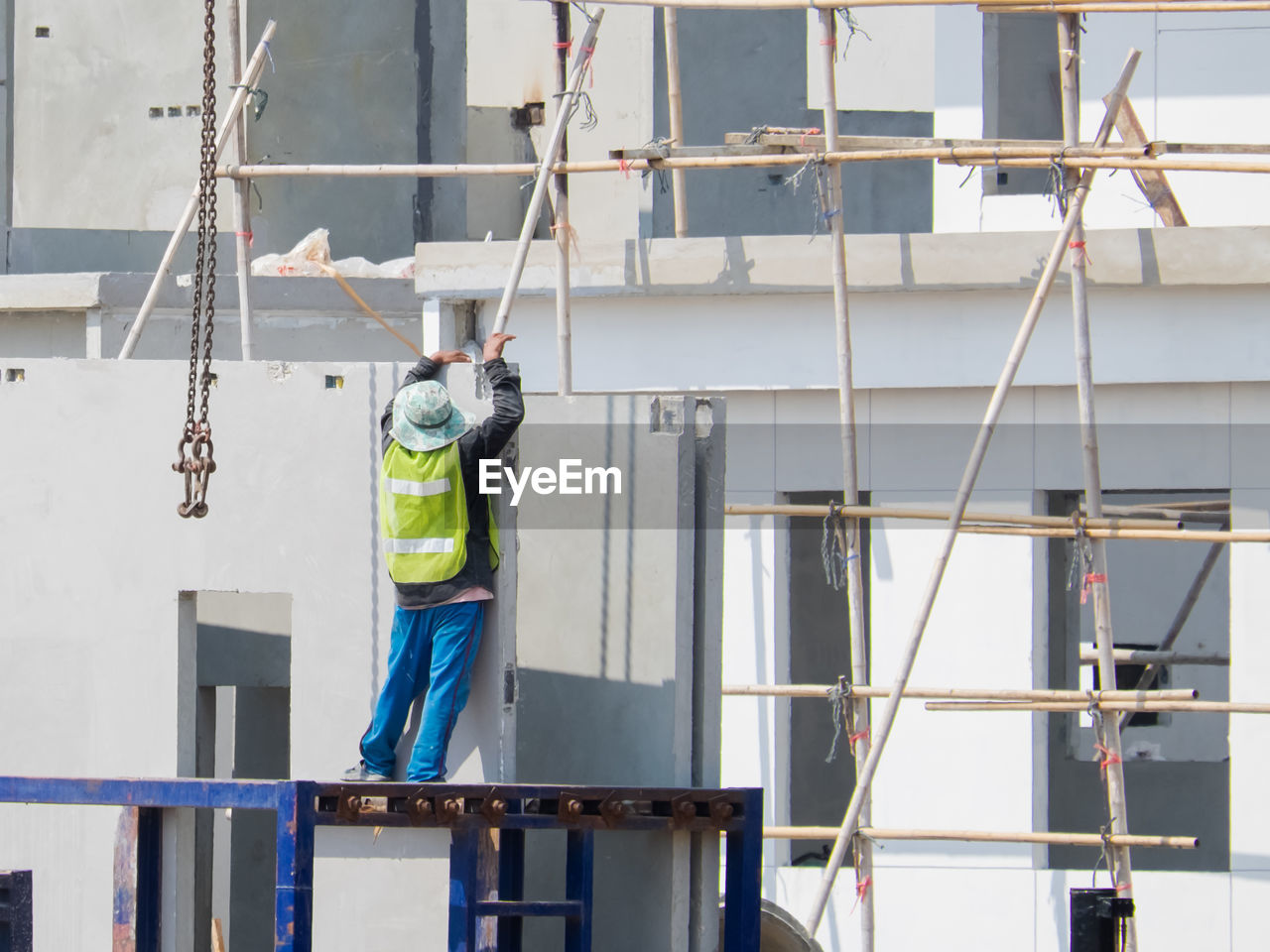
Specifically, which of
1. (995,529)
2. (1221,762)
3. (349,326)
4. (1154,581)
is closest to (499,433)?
(995,529)

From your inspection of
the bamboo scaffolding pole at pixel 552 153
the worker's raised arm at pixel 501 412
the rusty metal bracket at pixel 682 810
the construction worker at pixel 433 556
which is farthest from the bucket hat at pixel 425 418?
the bamboo scaffolding pole at pixel 552 153

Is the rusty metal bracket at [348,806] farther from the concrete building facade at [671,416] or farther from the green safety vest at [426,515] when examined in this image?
the green safety vest at [426,515]

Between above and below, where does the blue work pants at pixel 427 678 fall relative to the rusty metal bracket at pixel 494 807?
above

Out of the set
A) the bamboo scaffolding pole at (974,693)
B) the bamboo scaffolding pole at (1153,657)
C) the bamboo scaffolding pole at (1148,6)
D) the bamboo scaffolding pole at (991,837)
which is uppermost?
the bamboo scaffolding pole at (1148,6)

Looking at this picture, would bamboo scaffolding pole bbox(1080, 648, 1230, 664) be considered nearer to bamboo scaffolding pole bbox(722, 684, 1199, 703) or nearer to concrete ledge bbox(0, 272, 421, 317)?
bamboo scaffolding pole bbox(722, 684, 1199, 703)

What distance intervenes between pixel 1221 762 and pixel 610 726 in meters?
8.26

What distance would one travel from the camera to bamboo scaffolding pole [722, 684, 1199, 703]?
9664mm

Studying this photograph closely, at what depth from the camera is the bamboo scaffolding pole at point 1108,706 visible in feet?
31.7

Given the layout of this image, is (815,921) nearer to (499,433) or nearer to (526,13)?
(499,433)

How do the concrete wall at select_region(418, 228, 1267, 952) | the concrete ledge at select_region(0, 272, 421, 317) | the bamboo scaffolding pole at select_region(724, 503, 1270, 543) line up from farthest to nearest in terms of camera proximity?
the concrete ledge at select_region(0, 272, 421, 317) < the concrete wall at select_region(418, 228, 1267, 952) < the bamboo scaffolding pole at select_region(724, 503, 1270, 543)

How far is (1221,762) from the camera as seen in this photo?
15.1 meters

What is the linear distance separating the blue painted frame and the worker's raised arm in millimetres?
1442

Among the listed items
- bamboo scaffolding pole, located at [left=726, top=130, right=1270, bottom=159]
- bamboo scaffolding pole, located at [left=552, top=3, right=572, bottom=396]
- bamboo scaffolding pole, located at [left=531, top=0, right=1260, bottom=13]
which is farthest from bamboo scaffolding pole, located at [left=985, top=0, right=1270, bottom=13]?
bamboo scaffolding pole, located at [left=552, top=3, right=572, bottom=396]

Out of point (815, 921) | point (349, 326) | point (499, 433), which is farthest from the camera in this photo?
Answer: point (349, 326)
